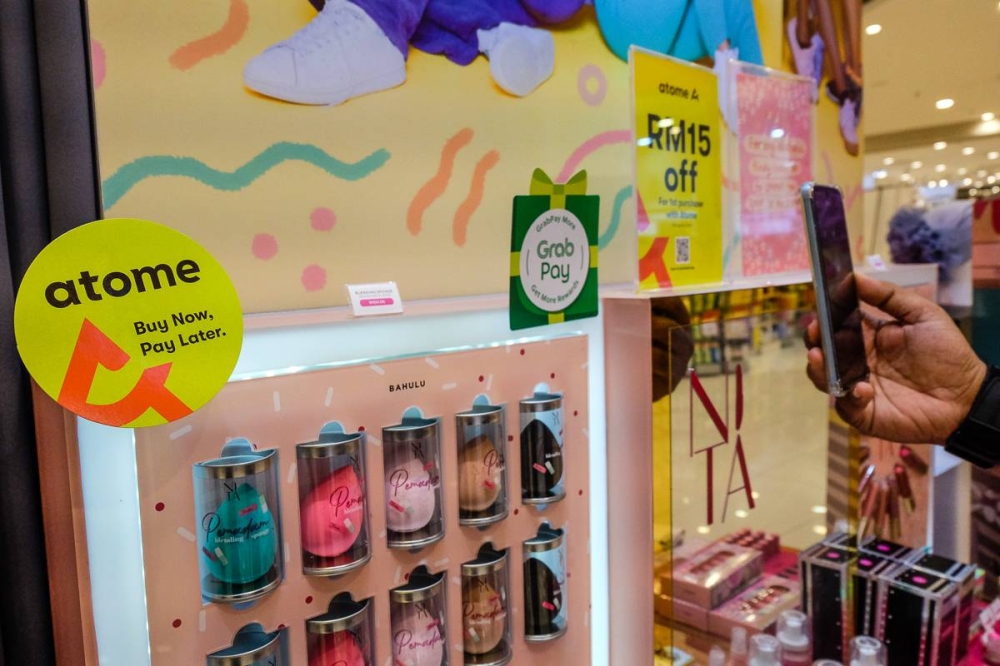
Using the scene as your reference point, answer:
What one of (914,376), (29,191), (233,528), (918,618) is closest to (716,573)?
(918,618)

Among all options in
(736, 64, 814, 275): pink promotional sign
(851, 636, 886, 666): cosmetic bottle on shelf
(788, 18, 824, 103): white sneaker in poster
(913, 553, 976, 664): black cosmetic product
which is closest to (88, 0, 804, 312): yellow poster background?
(736, 64, 814, 275): pink promotional sign

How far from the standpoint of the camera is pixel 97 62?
37.0 inches

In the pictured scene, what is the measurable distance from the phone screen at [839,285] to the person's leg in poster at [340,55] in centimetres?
81

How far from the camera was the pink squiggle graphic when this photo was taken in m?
1.44

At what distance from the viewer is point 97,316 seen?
0.79 meters

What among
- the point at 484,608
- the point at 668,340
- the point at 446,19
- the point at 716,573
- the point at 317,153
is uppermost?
the point at 446,19

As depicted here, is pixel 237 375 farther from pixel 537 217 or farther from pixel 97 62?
pixel 537 217

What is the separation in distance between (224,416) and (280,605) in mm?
283

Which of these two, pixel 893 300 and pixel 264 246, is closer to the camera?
pixel 264 246

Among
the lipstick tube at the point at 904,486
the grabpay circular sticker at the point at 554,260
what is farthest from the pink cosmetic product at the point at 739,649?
the lipstick tube at the point at 904,486

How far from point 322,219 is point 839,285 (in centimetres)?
102

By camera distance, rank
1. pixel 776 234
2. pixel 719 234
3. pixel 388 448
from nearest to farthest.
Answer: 1. pixel 388 448
2. pixel 719 234
3. pixel 776 234

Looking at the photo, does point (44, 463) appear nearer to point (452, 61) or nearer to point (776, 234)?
point (452, 61)

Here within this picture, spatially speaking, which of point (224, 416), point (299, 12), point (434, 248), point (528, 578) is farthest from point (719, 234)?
point (224, 416)
